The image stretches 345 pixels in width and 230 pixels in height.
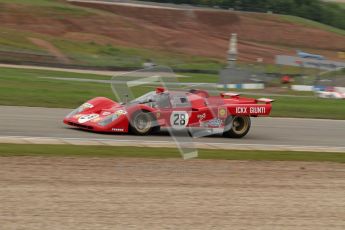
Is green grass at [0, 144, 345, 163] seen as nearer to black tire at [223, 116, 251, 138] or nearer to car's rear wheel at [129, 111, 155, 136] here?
car's rear wheel at [129, 111, 155, 136]

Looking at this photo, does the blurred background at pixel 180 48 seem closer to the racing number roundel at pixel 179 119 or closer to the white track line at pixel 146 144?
the racing number roundel at pixel 179 119

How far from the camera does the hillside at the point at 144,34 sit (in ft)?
163

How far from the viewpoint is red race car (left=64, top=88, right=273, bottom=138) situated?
15562 mm

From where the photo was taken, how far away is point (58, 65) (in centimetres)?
3891

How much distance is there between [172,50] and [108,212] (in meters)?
50.9

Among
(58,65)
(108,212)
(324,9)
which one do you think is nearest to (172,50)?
(58,65)

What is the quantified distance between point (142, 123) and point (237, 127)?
7.83 feet

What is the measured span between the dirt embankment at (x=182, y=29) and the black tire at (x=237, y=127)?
4011 centimetres

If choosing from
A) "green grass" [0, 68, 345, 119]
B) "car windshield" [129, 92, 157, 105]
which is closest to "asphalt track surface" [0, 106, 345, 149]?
"car windshield" [129, 92, 157, 105]

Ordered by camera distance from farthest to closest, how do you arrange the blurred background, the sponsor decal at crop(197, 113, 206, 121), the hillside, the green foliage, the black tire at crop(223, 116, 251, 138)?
the green foliage
the hillside
the blurred background
the black tire at crop(223, 116, 251, 138)
the sponsor decal at crop(197, 113, 206, 121)

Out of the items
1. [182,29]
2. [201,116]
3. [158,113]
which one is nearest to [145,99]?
[158,113]

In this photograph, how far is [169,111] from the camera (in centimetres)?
1565

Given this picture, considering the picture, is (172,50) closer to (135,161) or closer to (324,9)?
(324,9)

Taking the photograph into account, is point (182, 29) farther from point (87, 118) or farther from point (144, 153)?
point (144, 153)
